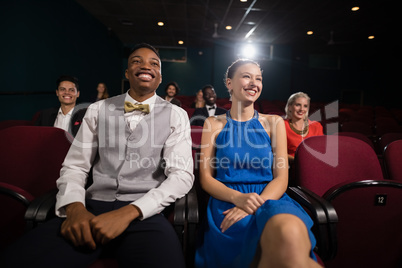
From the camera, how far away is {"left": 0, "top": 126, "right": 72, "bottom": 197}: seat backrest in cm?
146

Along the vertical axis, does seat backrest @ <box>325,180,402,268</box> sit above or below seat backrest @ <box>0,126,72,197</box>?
below

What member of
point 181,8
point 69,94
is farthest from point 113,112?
point 181,8

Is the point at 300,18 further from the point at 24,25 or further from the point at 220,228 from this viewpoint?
the point at 220,228

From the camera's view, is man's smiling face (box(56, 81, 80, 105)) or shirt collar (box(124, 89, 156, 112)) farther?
man's smiling face (box(56, 81, 80, 105))

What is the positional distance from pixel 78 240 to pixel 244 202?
763 mm

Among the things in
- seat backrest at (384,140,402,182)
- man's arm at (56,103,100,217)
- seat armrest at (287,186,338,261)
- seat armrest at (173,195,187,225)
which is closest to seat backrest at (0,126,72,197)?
man's arm at (56,103,100,217)

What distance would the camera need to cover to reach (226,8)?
21.7ft

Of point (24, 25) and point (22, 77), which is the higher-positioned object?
point (24, 25)

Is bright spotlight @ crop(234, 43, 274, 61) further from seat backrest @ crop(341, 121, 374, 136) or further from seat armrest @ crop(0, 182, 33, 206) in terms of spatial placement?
seat armrest @ crop(0, 182, 33, 206)

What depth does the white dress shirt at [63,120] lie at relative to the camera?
8.25ft

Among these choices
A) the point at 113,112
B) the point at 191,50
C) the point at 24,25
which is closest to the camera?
the point at 113,112

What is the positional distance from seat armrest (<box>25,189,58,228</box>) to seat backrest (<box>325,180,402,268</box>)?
1386 millimetres

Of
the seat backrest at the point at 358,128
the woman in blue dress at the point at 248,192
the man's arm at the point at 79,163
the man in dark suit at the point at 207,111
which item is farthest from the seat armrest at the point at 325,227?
the seat backrest at the point at 358,128

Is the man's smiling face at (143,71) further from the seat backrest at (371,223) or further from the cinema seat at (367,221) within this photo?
the seat backrest at (371,223)
